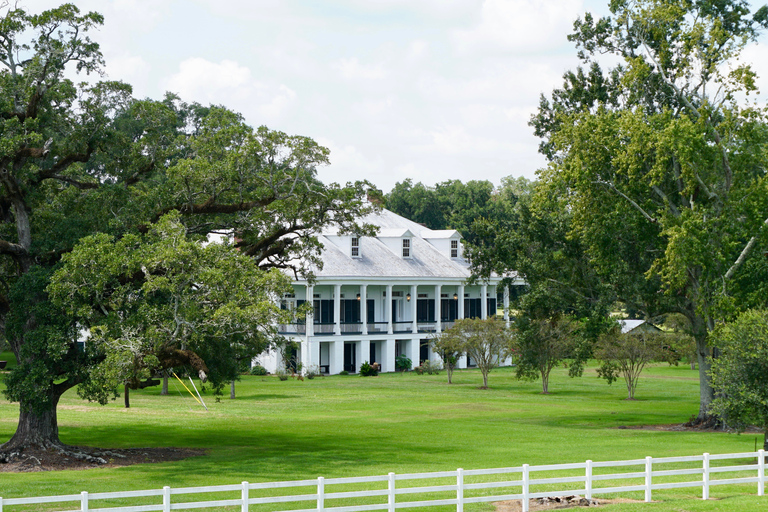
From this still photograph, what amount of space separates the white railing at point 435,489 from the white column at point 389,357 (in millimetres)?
38655

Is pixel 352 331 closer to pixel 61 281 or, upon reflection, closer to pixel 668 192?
pixel 668 192

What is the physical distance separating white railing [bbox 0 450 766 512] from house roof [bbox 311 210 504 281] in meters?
37.2

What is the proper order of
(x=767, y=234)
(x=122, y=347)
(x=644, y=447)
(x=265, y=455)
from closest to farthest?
(x=122, y=347)
(x=265, y=455)
(x=644, y=447)
(x=767, y=234)

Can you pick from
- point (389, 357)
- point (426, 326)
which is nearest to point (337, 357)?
point (389, 357)

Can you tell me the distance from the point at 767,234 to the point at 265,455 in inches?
750

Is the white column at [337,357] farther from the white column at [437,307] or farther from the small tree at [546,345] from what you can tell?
the small tree at [546,345]

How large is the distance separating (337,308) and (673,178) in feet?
97.6

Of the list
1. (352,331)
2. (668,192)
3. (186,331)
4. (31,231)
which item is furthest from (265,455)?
(352,331)

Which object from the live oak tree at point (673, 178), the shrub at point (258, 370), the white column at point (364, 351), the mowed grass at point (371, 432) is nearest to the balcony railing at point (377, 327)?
the white column at point (364, 351)

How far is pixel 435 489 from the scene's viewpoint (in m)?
15.4

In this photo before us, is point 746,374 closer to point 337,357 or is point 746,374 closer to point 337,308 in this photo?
point 337,308

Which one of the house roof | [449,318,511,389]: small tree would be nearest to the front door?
the house roof

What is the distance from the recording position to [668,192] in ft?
113

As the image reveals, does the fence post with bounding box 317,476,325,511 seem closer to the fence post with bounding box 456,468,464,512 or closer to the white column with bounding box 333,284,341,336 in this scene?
the fence post with bounding box 456,468,464,512
